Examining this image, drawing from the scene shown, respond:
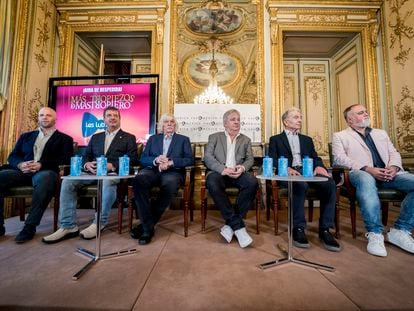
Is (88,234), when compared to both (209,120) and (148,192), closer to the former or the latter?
(148,192)

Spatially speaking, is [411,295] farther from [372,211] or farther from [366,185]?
[366,185]

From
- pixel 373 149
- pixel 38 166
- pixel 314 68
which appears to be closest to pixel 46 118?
pixel 38 166

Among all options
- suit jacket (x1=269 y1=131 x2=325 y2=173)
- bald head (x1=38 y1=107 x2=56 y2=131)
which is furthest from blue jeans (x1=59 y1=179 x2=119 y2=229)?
suit jacket (x1=269 y1=131 x2=325 y2=173)

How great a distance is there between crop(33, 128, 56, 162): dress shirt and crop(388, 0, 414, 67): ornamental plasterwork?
4793 mm

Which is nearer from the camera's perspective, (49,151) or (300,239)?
(300,239)

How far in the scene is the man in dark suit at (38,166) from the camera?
2041 millimetres

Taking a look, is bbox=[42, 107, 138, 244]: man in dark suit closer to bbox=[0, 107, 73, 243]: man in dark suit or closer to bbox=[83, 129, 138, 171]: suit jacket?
bbox=[83, 129, 138, 171]: suit jacket

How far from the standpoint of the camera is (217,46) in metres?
4.36

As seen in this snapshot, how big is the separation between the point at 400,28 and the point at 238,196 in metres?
3.77

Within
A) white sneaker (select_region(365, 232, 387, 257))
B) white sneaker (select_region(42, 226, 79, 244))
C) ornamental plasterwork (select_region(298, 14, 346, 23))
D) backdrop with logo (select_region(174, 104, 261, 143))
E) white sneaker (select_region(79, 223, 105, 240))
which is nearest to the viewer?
white sneaker (select_region(365, 232, 387, 257))

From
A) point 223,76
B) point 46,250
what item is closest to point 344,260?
point 46,250

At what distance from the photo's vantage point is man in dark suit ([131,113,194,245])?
1.99 metres

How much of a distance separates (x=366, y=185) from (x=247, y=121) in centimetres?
209

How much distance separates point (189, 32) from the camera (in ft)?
13.4
